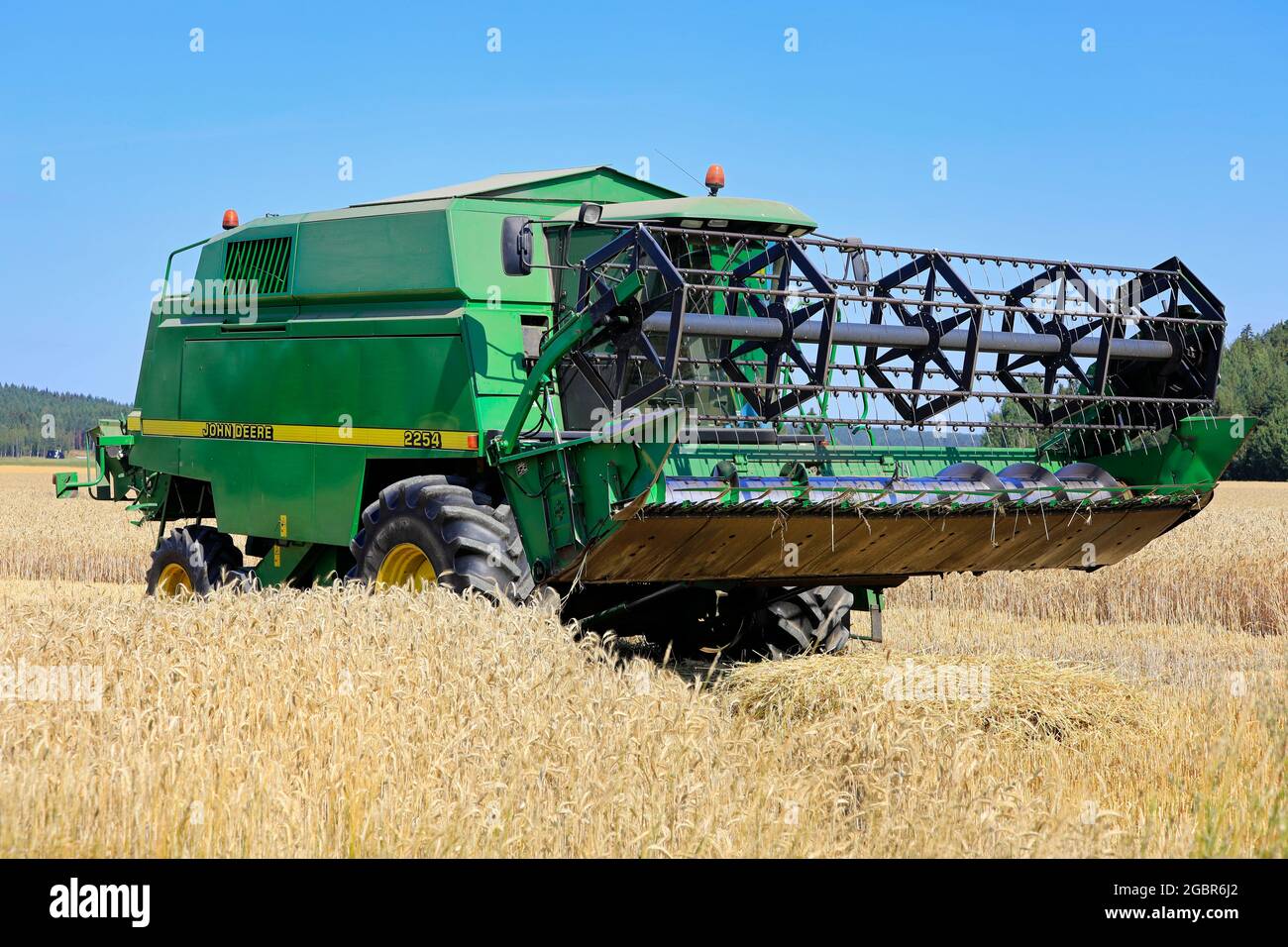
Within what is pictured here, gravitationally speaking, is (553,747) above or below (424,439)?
below

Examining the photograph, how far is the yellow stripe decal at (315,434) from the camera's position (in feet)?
25.2

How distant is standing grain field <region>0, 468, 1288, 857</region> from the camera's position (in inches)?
171

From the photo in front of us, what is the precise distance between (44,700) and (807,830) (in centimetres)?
274

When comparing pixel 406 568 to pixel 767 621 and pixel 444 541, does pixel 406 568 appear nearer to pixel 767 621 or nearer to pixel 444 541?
pixel 444 541

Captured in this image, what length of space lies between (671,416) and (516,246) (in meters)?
1.33

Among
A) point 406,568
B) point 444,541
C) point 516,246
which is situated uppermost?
point 516,246

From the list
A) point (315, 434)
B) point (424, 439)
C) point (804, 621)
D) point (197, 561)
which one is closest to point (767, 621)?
point (804, 621)

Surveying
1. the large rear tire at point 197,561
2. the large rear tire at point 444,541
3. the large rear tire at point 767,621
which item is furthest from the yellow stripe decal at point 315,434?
the large rear tire at point 767,621

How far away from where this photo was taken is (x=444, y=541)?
24.1 feet

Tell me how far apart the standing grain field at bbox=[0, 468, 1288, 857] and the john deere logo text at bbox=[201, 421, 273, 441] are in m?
2.07

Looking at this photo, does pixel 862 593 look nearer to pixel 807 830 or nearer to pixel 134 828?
pixel 807 830

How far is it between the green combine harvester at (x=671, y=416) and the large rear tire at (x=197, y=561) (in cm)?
64

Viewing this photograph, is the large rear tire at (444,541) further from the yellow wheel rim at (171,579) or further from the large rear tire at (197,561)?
the yellow wheel rim at (171,579)

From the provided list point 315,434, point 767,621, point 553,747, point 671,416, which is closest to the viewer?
point 553,747
